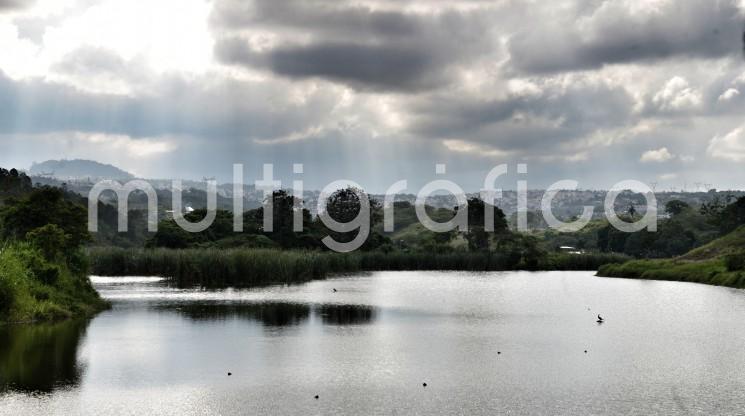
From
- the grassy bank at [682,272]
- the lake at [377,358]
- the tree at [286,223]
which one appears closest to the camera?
the lake at [377,358]

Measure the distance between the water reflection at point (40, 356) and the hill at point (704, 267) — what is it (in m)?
47.6

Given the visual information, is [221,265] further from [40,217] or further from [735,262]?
[735,262]

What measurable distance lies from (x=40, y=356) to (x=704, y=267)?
57489 millimetres

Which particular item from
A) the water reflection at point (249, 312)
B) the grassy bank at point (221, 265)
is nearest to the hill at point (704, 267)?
the grassy bank at point (221, 265)

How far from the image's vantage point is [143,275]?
2564 inches

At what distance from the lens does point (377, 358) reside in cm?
2566

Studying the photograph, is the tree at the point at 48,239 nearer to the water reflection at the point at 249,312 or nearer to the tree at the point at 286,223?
the water reflection at the point at 249,312

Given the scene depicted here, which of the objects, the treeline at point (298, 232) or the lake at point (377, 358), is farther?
the treeline at point (298, 232)

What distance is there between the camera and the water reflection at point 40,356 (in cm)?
2083

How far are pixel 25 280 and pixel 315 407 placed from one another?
2039 centimetres

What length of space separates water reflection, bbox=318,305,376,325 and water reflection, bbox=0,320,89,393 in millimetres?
10995

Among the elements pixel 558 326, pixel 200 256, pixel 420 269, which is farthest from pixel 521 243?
pixel 558 326

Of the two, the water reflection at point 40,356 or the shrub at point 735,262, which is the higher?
the shrub at point 735,262

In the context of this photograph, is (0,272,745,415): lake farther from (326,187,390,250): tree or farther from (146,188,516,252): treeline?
(326,187,390,250): tree
